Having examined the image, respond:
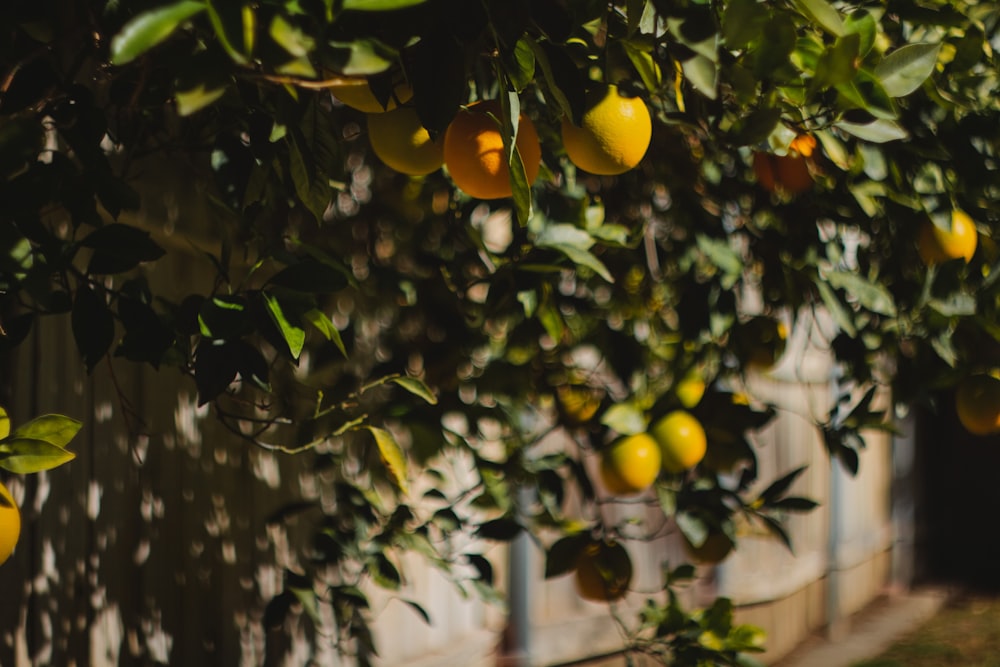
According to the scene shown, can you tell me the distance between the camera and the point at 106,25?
3.34 feet

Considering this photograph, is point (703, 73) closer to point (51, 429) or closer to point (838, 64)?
point (838, 64)

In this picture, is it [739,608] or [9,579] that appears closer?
[9,579]

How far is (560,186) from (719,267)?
0.35m

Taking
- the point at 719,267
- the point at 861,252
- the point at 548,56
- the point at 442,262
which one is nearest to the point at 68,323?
the point at 442,262

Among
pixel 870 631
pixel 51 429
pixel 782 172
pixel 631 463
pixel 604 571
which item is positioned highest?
pixel 782 172

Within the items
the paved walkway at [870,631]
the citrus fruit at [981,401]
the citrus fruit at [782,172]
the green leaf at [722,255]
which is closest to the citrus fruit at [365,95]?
the citrus fruit at [782,172]

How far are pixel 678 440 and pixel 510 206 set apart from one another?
55cm

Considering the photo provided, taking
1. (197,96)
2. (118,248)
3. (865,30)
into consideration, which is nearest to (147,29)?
(197,96)

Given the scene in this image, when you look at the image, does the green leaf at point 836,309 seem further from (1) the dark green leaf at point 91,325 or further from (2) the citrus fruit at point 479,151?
(1) the dark green leaf at point 91,325

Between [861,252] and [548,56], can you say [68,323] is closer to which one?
[548,56]

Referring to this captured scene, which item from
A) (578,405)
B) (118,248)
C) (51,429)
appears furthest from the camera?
(578,405)

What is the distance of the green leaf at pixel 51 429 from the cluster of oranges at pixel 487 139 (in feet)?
1.47

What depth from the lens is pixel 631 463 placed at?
5.82 ft

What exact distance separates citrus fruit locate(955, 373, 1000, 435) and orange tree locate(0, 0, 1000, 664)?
36 mm
